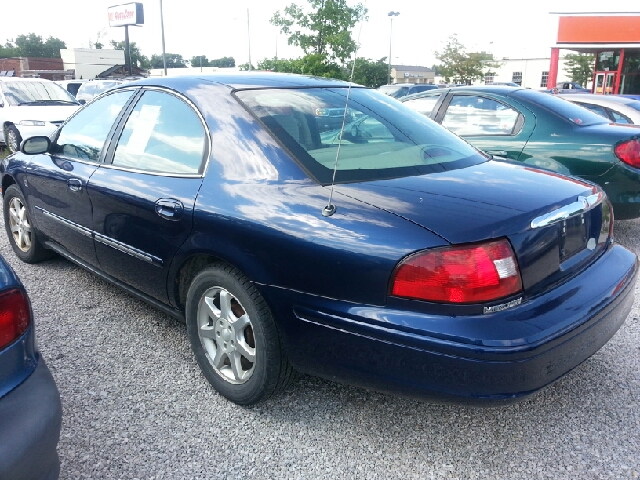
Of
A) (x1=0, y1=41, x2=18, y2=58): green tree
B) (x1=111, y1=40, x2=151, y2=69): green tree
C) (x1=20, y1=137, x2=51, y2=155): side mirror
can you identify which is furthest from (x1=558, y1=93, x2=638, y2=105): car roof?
(x1=0, y1=41, x2=18, y2=58): green tree

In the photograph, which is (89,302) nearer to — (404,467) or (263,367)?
(263,367)

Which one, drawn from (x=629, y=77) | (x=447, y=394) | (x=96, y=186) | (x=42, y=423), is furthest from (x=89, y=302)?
(x=629, y=77)

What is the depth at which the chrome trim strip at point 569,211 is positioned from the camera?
7.29 ft

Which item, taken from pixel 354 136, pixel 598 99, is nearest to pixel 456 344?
pixel 354 136

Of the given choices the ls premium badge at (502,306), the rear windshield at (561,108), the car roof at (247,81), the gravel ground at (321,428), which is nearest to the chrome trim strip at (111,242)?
the gravel ground at (321,428)

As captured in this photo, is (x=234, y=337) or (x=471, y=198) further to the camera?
(x=234, y=337)

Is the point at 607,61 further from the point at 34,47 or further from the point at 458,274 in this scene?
the point at 34,47

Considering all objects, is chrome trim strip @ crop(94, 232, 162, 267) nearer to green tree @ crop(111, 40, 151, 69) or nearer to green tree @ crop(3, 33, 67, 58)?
green tree @ crop(111, 40, 151, 69)

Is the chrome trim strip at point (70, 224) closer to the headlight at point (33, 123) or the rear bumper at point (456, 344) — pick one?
the rear bumper at point (456, 344)

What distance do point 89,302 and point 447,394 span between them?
111 inches

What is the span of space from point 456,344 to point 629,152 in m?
3.83

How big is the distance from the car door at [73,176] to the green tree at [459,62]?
42674mm

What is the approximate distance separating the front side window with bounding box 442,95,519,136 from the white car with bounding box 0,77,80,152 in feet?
23.2

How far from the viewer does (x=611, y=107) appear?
839cm
